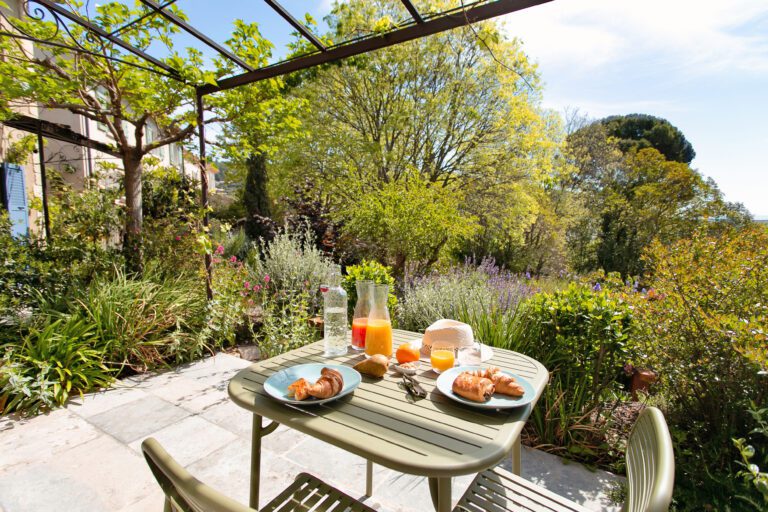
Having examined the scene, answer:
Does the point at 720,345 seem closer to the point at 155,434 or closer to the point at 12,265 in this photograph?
the point at 155,434

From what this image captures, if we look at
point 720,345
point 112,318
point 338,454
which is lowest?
point 338,454

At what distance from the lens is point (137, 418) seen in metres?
2.39

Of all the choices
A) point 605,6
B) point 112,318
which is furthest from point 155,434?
point 605,6

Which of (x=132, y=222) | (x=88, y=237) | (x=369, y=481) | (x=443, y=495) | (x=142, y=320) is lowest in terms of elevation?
(x=369, y=481)

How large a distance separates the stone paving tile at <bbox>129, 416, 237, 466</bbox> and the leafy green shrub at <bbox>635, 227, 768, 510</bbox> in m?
2.50

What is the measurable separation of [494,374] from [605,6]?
7.87 ft

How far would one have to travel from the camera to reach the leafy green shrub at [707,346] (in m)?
1.64

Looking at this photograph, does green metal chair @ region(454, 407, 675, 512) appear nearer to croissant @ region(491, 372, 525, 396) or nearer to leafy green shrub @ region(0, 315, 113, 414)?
croissant @ region(491, 372, 525, 396)

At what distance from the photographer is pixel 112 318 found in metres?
3.04

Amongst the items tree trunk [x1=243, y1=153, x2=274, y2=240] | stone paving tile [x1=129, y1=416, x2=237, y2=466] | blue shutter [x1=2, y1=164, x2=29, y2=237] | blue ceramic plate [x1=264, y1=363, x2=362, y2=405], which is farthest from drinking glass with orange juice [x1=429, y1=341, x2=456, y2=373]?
tree trunk [x1=243, y1=153, x2=274, y2=240]

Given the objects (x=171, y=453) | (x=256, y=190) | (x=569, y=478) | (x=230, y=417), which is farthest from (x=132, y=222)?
(x=256, y=190)

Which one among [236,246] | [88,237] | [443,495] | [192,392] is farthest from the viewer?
[236,246]

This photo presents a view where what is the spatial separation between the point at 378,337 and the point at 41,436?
2.32 m

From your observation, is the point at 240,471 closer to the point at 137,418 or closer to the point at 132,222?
the point at 137,418
